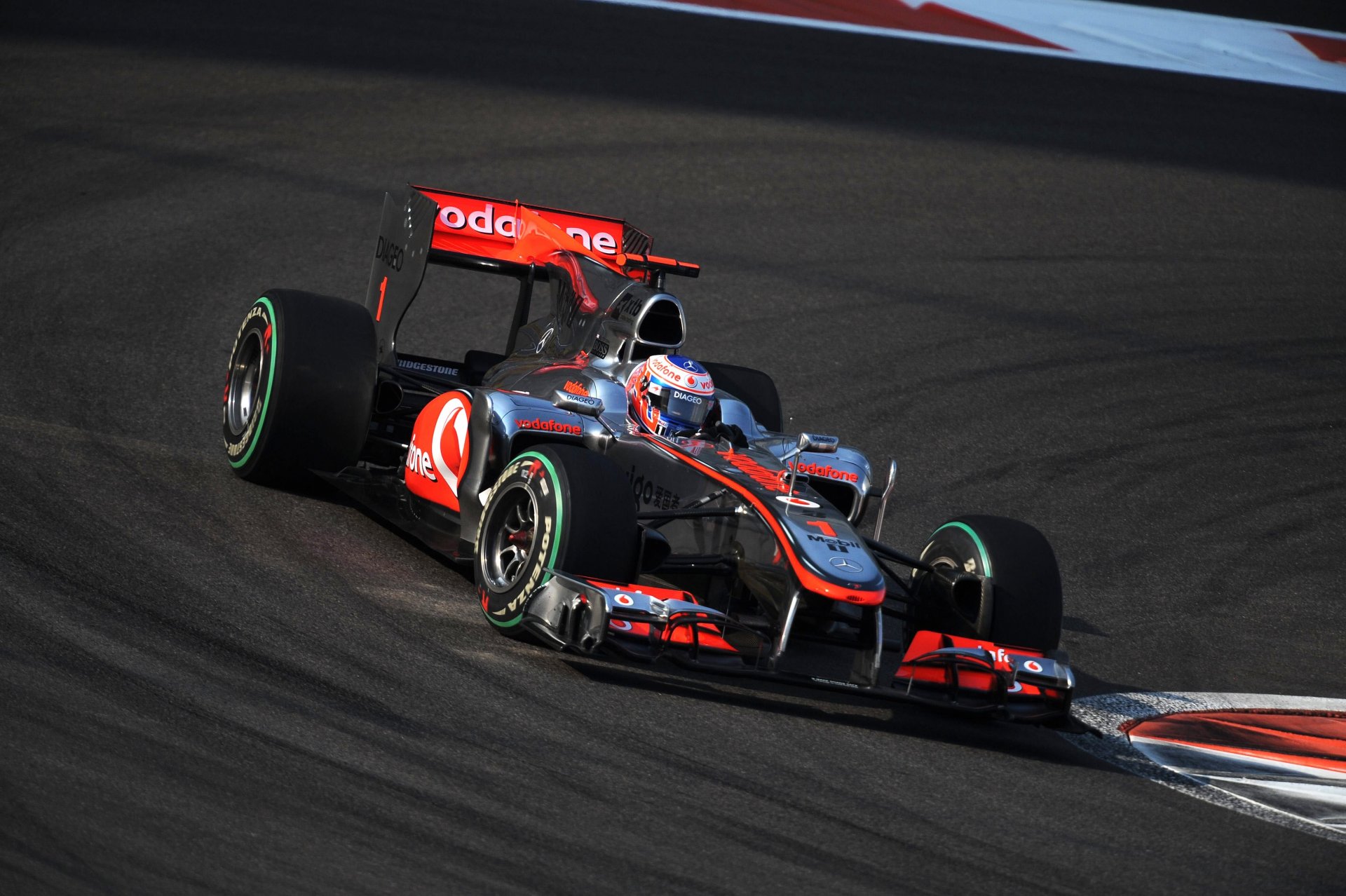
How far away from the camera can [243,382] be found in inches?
365

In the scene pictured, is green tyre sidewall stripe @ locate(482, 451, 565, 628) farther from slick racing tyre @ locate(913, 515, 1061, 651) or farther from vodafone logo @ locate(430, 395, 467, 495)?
slick racing tyre @ locate(913, 515, 1061, 651)

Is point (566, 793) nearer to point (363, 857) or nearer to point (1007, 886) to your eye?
point (363, 857)

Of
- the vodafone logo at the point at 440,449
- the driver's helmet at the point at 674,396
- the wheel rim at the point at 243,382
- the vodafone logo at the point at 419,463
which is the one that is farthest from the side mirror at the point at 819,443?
the wheel rim at the point at 243,382

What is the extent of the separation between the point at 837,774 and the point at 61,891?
110 inches

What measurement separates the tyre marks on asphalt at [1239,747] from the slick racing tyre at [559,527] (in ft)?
7.14

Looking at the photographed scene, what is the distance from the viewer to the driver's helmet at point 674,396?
7.70 meters

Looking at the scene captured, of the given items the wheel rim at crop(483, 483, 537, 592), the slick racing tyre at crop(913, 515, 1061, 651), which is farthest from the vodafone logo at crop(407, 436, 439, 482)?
the slick racing tyre at crop(913, 515, 1061, 651)

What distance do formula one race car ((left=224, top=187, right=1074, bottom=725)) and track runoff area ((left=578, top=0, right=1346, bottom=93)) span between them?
42.4ft

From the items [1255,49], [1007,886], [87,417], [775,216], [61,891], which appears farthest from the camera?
[1255,49]

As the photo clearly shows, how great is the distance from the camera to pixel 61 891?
4293mm

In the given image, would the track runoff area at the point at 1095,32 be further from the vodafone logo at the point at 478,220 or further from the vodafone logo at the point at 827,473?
the vodafone logo at the point at 827,473

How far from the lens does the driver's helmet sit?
303 inches

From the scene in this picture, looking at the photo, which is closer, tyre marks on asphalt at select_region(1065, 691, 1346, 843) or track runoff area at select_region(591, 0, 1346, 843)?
tyre marks on asphalt at select_region(1065, 691, 1346, 843)

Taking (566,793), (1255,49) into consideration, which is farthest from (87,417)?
(1255,49)
